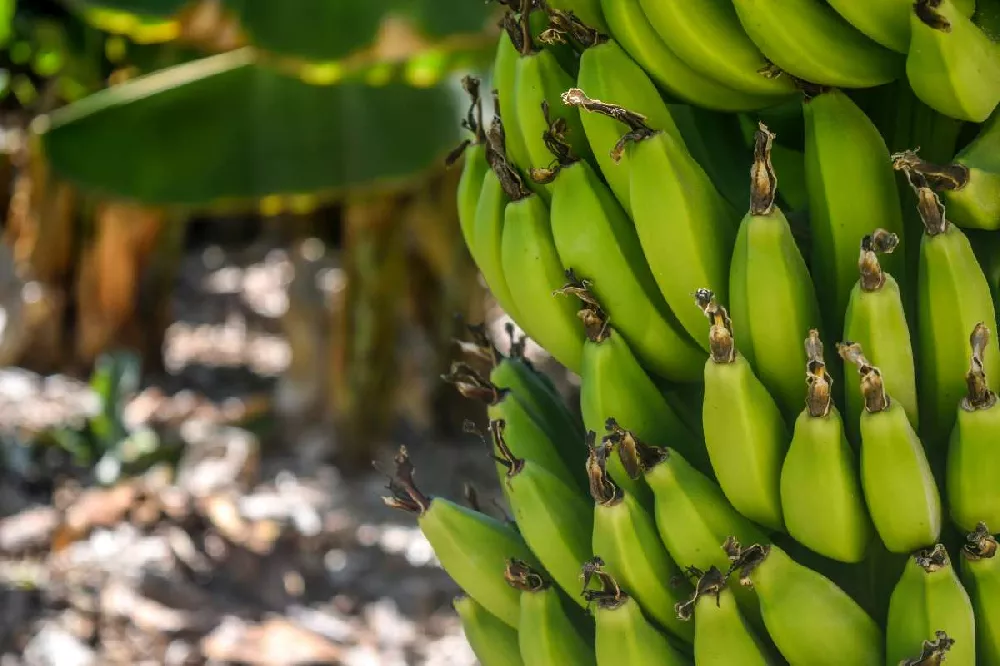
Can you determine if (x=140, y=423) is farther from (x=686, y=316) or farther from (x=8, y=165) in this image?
(x=686, y=316)

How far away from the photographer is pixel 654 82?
2.78ft

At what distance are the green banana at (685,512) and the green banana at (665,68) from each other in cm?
25

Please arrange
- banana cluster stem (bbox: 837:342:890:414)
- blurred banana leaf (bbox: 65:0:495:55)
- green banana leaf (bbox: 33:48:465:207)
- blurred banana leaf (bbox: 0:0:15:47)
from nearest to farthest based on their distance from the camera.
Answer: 1. banana cluster stem (bbox: 837:342:890:414)
2. blurred banana leaf (bbox: 65:0:495:55)
3. green banana leaf (bbox: 33:48:465:207)
4. blurred banana leaf (bbox: 0:0:15:47)

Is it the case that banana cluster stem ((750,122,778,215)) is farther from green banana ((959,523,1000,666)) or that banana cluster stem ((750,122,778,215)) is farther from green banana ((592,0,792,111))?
green banana ((959,523,1000,666))

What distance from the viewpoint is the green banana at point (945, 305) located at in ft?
2.32

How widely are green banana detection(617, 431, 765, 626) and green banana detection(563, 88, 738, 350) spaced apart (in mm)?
95

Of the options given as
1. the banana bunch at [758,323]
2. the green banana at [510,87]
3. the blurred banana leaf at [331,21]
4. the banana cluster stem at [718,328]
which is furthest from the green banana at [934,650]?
the blurred banana leaf at [331,21]

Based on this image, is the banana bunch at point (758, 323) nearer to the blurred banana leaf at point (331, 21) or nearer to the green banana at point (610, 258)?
the green banana at point (610, 258)

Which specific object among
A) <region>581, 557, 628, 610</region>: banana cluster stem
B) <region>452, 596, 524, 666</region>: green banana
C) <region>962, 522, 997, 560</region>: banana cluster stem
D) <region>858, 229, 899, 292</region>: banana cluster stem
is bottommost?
<region>452, 596, 524, 666</region>: green banana

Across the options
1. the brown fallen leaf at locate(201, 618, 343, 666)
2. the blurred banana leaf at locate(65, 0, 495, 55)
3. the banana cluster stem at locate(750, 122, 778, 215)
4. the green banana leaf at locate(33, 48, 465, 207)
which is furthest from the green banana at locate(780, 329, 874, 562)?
the green banana leaf at locate(33, 48, 465, 207)

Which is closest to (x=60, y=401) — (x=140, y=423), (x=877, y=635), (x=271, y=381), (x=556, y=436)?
(x=140, y=423)

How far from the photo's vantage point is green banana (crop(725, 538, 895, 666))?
28.8 inches

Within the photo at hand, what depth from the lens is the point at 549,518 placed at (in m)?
0.86

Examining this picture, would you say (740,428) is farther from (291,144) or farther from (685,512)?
(291,144)
